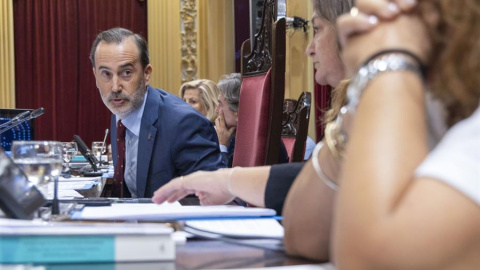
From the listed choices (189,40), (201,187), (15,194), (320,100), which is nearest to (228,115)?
(320,100)

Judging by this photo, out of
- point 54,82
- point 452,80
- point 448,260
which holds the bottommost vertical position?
point 54,82

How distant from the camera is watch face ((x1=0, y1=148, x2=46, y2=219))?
1011mm

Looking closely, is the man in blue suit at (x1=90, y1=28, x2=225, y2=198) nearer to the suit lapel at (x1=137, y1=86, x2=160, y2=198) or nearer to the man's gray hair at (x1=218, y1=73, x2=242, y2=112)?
the suit lapel at (x1=137, y1=86, x2=160, y2=198)

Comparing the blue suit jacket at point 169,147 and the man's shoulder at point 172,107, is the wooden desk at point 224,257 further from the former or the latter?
the man's shoulder at point 172,107

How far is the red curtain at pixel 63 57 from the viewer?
8.59 m

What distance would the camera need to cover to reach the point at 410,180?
62 centimetres

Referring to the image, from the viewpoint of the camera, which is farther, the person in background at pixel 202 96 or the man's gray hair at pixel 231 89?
the person in background at pixel 202 96

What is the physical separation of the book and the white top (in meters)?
0.36

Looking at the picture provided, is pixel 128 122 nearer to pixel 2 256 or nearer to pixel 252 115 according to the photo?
pixel 252 115

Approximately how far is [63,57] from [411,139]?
8.57 meters

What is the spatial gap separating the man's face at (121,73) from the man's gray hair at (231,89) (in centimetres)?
120

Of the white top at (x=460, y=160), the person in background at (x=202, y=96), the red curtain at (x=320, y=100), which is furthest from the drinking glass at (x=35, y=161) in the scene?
the red curtain at (x=320, y=100)

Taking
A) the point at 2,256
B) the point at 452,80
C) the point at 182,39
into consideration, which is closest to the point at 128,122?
the point at 2,256

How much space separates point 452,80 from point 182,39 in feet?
26.1
